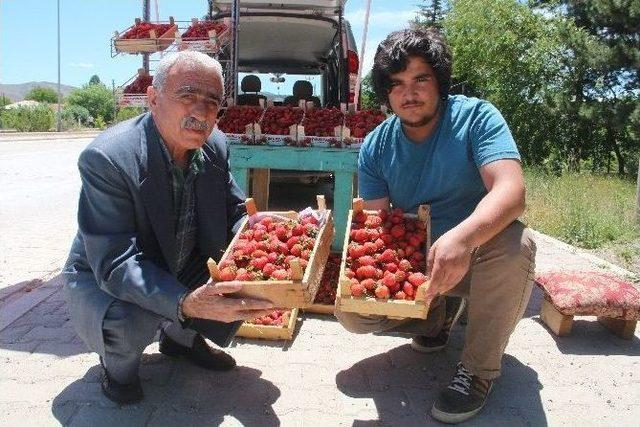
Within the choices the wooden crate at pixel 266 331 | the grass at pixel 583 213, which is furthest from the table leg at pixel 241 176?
the grass at pixel 583 213

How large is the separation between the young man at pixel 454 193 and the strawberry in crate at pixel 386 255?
0.45ft

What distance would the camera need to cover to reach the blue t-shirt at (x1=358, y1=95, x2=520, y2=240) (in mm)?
2363

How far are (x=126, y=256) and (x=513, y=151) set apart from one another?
1638 mm

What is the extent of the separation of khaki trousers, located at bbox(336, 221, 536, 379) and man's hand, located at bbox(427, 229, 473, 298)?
30 centimetres

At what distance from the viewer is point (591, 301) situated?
10.1 ft

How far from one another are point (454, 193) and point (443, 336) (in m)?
0.90

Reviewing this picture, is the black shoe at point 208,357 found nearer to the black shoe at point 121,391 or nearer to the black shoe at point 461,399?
the black shoe at point 121,391

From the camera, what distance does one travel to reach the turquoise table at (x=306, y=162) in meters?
3.90

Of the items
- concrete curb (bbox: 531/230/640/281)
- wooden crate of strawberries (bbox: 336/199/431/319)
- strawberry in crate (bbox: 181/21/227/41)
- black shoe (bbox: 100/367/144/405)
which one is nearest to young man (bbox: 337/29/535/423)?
wooden crate of strawberries (bbox: 336/199/431/319)

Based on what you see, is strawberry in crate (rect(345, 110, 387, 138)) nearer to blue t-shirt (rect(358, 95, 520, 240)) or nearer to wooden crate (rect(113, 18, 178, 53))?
blue t-shirt (rect(358, 95, 520, 240))

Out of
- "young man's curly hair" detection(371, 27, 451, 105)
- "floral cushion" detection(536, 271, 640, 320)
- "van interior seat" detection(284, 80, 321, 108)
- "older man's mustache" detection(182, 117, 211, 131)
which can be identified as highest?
"van interior seat" detection(284, 80, 321, 108)

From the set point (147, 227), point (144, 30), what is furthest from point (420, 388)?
point (144, 30)

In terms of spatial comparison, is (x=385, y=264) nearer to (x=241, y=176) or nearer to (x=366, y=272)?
(x=366, y=272)

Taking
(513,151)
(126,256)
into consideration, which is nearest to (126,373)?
(126,256)
